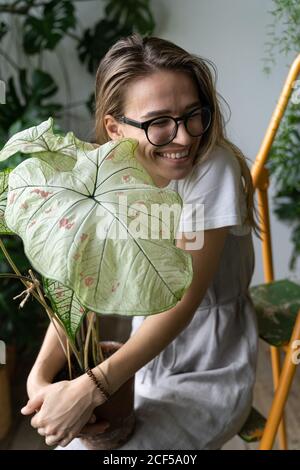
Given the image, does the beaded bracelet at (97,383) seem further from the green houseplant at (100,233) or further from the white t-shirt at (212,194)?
the white t-shirt at (212,194)

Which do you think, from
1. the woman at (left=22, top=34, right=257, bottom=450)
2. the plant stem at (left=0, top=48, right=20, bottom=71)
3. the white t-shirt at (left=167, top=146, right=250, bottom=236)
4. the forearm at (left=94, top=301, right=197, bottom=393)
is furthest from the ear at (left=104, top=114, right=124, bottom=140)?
the plant stem at (left=0, top=48, right=20, bottom=71)

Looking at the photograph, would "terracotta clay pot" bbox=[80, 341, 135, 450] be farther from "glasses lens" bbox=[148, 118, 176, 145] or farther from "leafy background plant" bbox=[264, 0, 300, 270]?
"leafy background plant" bbox=[264, 0, 300, 270]

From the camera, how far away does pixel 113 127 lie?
0.78m

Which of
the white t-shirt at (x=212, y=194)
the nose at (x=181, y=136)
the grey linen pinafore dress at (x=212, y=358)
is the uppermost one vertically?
the nose at (x=181, y=136)

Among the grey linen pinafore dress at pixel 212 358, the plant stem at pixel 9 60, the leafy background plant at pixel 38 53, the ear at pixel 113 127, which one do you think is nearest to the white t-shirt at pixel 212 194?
the grey linen pinafore dress at pixel 212 358

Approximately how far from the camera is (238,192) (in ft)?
2.68

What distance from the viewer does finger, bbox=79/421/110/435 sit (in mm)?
742

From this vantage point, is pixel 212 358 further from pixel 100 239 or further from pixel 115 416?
pixel 100 239

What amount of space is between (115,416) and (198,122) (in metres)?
0.40

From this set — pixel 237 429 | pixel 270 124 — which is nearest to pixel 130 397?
pixel 237 429

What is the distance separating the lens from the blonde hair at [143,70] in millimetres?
741

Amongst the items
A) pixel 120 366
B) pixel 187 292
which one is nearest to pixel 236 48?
pixel 187 292

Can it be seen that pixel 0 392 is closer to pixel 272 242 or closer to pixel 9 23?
pixel 272 242

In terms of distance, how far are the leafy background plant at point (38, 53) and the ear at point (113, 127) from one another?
62cm
